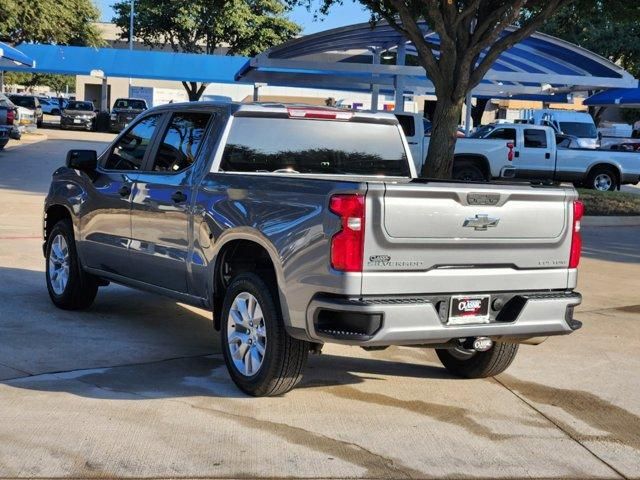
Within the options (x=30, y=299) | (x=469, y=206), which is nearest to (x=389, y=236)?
(x=469, y=206)

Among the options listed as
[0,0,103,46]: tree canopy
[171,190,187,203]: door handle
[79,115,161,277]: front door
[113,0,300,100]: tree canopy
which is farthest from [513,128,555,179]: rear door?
[113,0,300,100]: tree canopy

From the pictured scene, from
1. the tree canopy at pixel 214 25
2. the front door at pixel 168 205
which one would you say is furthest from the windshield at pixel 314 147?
the tree canopy at pixel 214 25

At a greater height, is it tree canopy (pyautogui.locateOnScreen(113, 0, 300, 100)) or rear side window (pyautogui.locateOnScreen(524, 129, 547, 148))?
tree canopy (pyautogui.locateOnScreen(113, 0, 300, 100))

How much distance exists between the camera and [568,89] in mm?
30859

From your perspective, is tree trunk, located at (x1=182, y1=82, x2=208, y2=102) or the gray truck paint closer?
the gray truck paint

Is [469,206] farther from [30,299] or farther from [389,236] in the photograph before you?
[30,299]

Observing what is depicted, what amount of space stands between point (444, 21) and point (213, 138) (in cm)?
1096

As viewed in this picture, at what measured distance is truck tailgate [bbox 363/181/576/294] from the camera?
5484 millimetres

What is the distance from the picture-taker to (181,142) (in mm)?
7344

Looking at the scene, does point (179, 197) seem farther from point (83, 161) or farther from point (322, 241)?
point (322, 241)

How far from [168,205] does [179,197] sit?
0.56 feet

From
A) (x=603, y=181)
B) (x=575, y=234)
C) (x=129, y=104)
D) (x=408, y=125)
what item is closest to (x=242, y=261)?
(x=575, y=234)

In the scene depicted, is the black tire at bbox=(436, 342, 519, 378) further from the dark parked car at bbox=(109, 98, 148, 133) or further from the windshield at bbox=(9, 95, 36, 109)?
the windshield at bbox=(9, 95, 36, 109)

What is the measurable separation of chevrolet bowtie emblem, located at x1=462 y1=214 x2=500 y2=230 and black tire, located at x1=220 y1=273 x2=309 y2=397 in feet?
4.13
